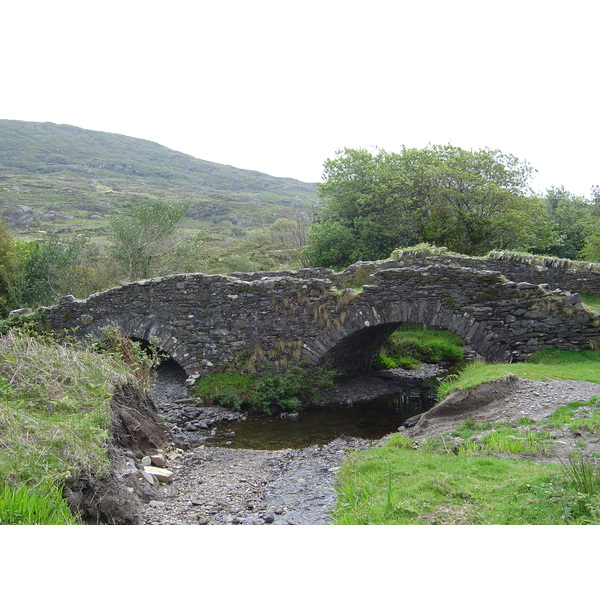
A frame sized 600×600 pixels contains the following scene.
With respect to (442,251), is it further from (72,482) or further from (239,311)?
(72,482)

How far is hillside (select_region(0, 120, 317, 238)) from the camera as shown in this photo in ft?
258

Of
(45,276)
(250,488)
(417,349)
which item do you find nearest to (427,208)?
(417,349)

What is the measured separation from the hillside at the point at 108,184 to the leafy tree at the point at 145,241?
28.3 metres

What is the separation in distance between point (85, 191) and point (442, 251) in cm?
9432

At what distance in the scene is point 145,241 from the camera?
2861cm

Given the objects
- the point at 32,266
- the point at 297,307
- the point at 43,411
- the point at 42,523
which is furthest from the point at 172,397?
the point at 32,266

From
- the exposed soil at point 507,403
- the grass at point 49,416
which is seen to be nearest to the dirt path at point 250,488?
the grass at point 49,416

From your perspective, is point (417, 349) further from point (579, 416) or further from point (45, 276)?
point (45, 276)

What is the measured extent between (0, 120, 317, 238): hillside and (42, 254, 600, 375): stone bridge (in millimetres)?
42955

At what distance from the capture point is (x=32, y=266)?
2516 cm

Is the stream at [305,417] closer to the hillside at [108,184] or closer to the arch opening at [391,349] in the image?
the arch opening at [391,349]

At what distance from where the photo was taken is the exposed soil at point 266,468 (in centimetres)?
644

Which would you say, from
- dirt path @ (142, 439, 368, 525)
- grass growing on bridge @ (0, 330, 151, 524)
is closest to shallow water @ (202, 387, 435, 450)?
dirt path @ (142, 439, 368, 525)

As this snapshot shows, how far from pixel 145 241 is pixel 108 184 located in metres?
95.8
